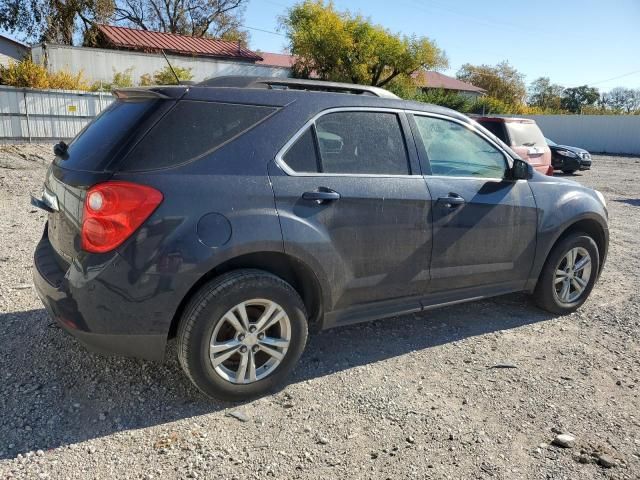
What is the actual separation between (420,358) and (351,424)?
100 centimetres

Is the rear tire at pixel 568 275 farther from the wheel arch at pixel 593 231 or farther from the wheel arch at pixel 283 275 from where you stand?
the wheel arch at pixel 283 275

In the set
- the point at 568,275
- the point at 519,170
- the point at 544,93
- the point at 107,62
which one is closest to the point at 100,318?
the point at 519,170

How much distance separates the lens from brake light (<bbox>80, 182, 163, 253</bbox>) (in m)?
2.73

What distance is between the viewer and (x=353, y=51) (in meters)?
30.8

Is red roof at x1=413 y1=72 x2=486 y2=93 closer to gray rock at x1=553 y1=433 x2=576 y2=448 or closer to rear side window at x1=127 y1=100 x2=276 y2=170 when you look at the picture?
rear side window at x1=127 y1=100 x2=276 y2=170

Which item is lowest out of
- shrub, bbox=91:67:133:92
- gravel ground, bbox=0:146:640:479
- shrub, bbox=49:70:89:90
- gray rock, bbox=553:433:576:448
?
gray rock, bbox=553:433:576:448

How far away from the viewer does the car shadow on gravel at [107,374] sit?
A: 2873 millimetres

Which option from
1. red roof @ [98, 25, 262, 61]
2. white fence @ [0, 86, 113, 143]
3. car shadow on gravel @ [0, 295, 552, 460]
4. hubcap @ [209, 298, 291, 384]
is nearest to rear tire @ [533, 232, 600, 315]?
car shadow on gravel @ [0, 295, 552, 460]

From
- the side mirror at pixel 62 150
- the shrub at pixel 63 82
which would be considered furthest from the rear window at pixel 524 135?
the shrub at pixel 63 82

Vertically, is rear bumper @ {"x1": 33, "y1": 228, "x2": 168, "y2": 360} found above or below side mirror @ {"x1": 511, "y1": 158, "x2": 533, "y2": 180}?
below

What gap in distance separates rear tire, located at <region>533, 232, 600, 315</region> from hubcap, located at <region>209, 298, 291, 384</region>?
2.54m

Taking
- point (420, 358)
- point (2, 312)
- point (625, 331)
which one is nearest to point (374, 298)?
point (420, 358)

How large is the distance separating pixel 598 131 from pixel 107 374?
35224mm

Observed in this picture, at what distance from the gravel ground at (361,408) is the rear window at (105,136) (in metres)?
1.34
